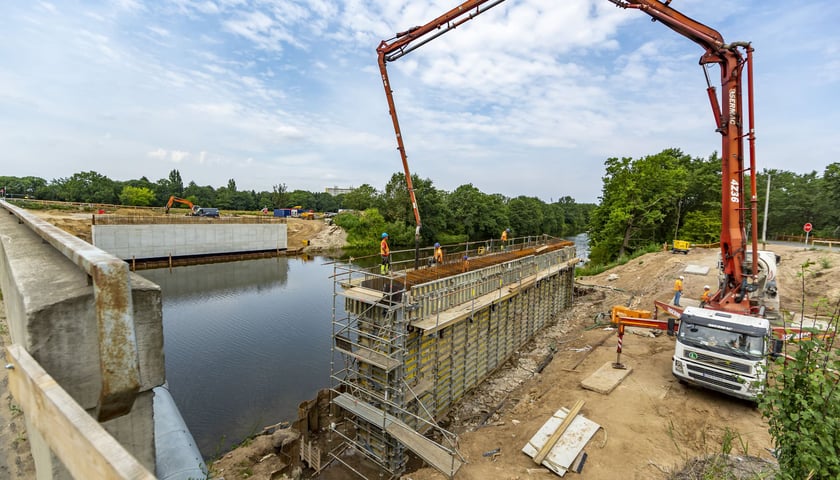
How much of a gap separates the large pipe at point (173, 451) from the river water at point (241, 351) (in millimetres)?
5459

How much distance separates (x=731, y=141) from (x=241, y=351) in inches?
902

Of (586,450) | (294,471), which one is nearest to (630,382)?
(586,450)

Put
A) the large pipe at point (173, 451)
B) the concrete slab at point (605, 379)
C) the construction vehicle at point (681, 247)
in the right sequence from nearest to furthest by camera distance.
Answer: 1. the large pipe at point (173, 451)
2. the concrete slab at point (605, 379)
3. the construction vehicle at point (681, 247)

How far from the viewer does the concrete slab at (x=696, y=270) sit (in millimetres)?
24719

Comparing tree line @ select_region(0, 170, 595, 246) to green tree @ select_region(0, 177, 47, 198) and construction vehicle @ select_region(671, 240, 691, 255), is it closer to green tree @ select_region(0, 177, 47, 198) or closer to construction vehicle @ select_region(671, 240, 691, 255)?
green tree @ select_region(0, 177, 47, 198)

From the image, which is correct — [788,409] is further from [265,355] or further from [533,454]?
[265,355]

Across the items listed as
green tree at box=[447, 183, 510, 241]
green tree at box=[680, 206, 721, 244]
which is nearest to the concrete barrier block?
green tree at box=[680, 206, 721, 244]

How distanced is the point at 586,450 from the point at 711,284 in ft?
68.6

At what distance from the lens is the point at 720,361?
9969 mm

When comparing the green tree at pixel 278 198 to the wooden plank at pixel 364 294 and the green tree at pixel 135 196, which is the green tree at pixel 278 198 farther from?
the wooden plank at pixel 364 294

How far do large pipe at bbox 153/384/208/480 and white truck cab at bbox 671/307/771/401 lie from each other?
12141mm

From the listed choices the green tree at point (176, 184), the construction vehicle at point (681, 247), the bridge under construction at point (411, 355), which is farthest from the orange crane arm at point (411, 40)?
the green tree at point (176, 184)

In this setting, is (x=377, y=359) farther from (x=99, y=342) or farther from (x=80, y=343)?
(x=99, y=342)

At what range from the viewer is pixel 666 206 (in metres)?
39.6
